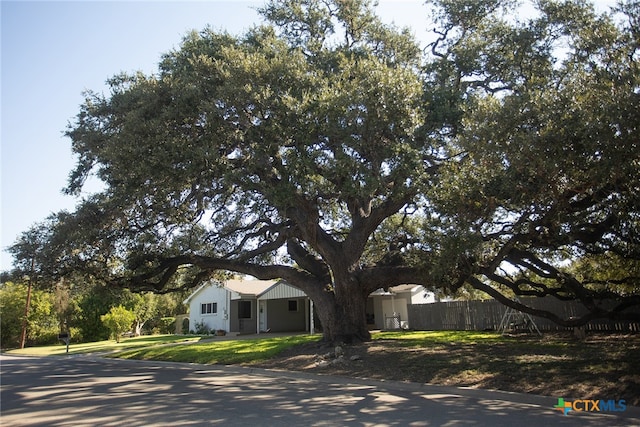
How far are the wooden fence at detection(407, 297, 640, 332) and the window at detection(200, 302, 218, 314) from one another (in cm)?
1647

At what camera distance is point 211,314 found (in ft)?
126

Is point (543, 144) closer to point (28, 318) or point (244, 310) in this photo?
point (244, 310)

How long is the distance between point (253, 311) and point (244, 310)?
0.72m

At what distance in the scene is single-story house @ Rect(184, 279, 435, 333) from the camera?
3312cm

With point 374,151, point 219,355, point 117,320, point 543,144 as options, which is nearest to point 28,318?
point 117,320

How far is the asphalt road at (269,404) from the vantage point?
7434 millimetres

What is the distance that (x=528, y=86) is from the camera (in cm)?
1038

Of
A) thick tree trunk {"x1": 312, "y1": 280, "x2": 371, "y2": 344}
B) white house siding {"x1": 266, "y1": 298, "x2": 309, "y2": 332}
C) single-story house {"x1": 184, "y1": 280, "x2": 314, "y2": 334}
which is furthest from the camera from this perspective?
white house siding {"x1": 266, "y1": 298, "x2": 309, "y2": 332}

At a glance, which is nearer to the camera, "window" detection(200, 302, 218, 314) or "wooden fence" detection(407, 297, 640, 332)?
"wooden fence" detection(407, 297, 640, 332)

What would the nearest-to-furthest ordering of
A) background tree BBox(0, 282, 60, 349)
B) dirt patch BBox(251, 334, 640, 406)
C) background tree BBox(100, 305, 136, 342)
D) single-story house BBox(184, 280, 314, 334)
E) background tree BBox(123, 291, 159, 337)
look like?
dirt patch BBox(251, 334, 640, 406)
background tree BBox(100, 305, 136, 342)
single-story house BBox(184, 280, 314, 334)
background tree BBox(0, 282, 60, 349)
background tree BBox(123, 291, 159, 337)

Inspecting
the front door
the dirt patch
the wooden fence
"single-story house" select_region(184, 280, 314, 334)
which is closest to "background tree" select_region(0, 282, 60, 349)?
"single-story house" select_region(184, 280, 314, 334)

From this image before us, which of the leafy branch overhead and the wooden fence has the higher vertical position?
the leafy branch overhead

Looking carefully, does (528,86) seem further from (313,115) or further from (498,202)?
(313,115)

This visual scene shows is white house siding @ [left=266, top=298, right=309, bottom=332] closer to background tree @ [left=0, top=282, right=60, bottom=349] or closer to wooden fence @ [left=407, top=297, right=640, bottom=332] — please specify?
wooden fence @ [left=407, top=297, right=640, bottom=332]
